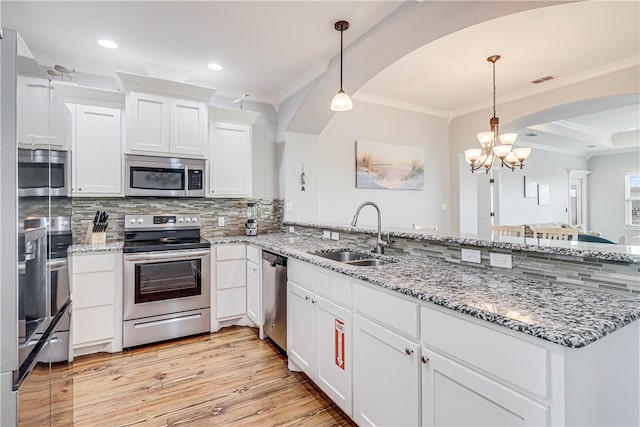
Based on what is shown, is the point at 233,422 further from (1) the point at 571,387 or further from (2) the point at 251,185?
(2) the point at 251,185

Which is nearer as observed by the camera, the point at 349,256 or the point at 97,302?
the point at 349,256

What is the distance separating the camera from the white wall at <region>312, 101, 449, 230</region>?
4.41 m

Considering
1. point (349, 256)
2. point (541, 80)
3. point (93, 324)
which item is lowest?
point (93, 324)

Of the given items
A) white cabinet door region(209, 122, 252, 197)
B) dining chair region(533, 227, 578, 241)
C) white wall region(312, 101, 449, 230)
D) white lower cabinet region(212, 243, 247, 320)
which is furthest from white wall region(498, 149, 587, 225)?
white lower cabinet region(212, 243, 247, 320)

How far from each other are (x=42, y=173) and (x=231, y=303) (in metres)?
2.34

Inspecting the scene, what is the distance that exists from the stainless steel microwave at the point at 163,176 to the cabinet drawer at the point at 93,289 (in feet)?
2.68

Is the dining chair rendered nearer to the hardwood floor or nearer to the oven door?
the hardwood floor

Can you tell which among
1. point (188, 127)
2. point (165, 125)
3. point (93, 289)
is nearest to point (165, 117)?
point (165, 125)

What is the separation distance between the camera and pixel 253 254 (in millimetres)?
3268

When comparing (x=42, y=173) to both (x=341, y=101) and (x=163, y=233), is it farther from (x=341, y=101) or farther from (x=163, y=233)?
(x=163, y=233)

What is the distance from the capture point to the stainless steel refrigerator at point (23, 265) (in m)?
1.03

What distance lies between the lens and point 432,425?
133 centimetres

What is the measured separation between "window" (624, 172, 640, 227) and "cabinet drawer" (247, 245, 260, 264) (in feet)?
31.2

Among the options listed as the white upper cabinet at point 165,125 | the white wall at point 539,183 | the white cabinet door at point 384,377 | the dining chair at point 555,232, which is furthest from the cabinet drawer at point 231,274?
the white wall at point 539,183
